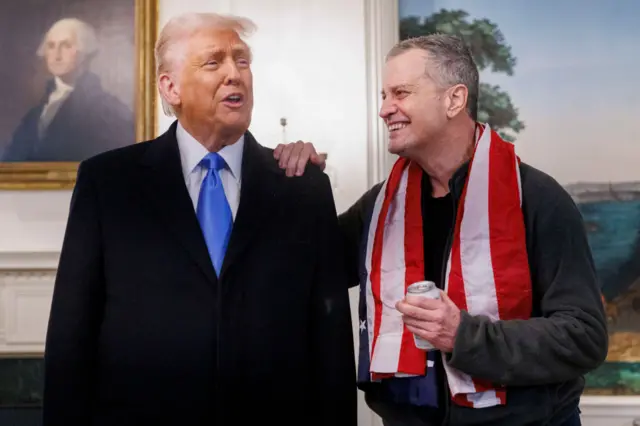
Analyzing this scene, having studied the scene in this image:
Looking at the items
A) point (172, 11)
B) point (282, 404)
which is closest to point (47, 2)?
point (172, 11)

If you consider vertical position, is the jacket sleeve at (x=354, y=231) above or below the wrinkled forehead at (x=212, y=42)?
below

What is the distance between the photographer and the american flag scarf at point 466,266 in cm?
153

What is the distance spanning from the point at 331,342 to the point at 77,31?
199cm

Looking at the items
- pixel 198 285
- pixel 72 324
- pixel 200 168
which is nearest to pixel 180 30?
pixel 200 168

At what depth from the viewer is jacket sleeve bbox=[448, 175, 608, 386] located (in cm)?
142

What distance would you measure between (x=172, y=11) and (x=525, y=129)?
5.01 feet

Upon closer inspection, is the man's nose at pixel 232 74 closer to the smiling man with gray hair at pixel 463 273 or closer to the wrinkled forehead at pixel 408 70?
the smiling man with gray hair at pixel 463 273

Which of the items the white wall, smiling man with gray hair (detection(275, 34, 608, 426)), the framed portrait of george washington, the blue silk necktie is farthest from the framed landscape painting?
the blue silk necktie

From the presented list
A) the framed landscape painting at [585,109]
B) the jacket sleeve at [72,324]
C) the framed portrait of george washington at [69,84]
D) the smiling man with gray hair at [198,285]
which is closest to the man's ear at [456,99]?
the smiling man with gray hair at [198,285]

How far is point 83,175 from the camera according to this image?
4.66 ft

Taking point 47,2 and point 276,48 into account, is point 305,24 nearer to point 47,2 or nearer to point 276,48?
point 276,48

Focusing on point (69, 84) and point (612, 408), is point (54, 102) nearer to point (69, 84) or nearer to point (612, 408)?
point (69, 84)

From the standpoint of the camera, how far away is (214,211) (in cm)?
142

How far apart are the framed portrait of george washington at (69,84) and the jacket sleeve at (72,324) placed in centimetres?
153
